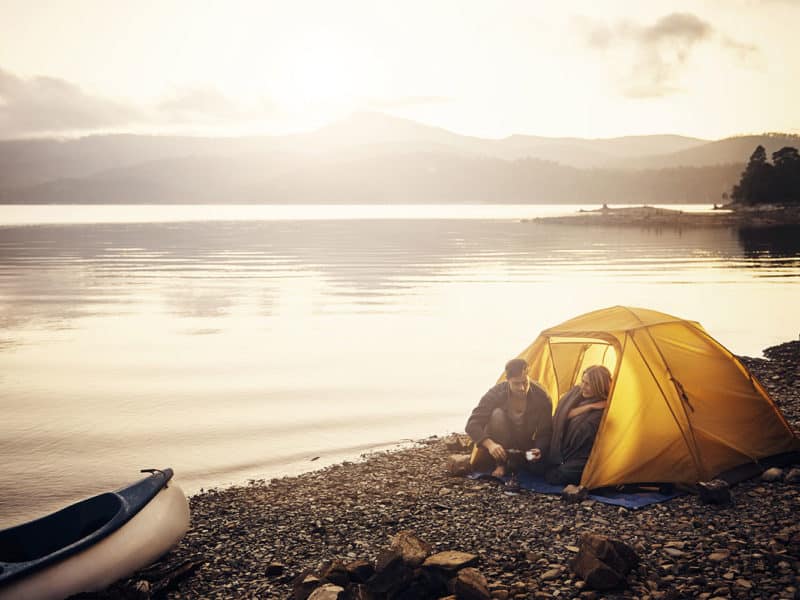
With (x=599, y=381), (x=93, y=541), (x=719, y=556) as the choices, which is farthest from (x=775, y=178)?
(x=93, y=541)

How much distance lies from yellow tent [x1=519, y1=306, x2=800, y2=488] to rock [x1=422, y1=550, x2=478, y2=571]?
3.22 metres

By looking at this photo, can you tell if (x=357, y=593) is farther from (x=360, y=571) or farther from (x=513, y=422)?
(x=513, y=422)

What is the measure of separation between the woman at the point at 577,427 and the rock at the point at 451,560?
320 centimetres

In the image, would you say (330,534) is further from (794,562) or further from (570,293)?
(570,293)

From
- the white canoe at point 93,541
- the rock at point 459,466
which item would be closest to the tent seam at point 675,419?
the rock at point 459,466

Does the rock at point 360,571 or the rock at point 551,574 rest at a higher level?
the rock at point 360,571

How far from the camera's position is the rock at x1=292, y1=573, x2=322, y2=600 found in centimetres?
765

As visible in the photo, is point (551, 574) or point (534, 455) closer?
point (551, 574)

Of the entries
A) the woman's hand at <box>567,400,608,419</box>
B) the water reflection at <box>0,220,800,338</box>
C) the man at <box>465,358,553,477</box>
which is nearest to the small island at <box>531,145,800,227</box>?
the water reflection at <box>0,220,800,338</box>

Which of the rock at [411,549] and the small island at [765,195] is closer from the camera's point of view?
the rock at [411,549]

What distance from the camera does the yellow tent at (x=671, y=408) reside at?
10.7 metres

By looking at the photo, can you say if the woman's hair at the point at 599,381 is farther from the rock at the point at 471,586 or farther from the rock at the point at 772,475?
the rock at the point at 471,586

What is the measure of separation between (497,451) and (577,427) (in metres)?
1.26

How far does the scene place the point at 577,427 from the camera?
1109 cm
